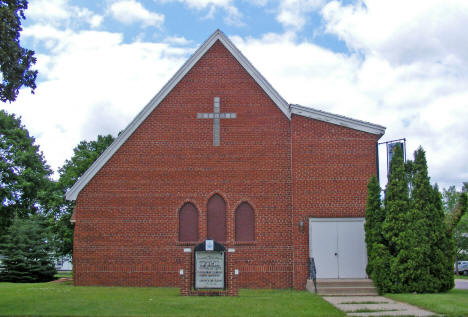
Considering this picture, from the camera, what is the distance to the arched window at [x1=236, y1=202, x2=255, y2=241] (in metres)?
20.4

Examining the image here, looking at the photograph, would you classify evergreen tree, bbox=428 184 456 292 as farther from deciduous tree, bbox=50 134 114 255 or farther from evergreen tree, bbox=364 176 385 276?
deciduous tree, bbox=50 134 114 255

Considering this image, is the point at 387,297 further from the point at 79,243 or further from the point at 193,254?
the point at 79,243

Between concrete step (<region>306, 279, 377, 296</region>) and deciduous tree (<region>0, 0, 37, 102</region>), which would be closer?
deciduous tree (<region>0, 0, 37, 102</region>)

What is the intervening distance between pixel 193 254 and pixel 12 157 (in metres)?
27.7

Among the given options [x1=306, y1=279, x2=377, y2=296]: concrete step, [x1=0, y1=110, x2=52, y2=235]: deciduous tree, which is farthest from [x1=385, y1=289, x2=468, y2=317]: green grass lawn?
[x1=0, y1=110, x2=52, y2=235]: deciduous tree

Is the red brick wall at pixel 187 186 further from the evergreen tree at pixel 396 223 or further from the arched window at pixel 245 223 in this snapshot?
the evergreen tree at pixel 396 223

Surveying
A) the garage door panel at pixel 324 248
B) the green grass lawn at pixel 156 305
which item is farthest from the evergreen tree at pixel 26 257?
the garage door panel at pixel 324 248

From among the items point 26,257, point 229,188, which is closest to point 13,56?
point 229,188

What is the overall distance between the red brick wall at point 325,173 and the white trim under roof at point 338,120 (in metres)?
0.17

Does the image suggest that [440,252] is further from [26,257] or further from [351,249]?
[26,257]

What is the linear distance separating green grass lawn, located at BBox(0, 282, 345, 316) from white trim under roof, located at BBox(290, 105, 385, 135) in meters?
6.80

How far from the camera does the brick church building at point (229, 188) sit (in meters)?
19.8

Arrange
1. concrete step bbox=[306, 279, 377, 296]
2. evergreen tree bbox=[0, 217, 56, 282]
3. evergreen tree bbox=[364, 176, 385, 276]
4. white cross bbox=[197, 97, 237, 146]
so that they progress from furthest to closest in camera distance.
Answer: evergreen tree bbox=[0, 217, 56, 282]
white cross bbox=[197, 97, 237, 146]
evergreen tree bbox=[364, 176, 385, 276]
concrete step bbox=[306, 279, 377, 296]

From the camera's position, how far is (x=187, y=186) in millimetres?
20594
